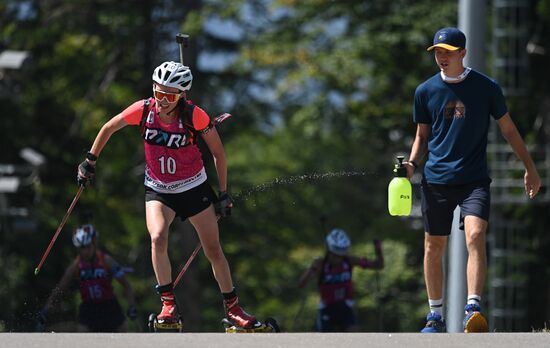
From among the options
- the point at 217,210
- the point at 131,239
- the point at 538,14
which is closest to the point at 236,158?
the point at 131,239

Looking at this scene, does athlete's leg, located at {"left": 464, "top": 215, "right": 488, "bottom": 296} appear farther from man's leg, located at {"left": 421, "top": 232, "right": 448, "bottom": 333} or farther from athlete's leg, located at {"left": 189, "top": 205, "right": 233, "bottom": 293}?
athlete's leg, located at {"left": 189, "top": 205, "right": 233, "bottom": 293}

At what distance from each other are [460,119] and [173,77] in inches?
81.6

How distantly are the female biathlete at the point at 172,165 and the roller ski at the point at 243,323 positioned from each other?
288 millimetres

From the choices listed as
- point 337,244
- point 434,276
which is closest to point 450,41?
point 434,276

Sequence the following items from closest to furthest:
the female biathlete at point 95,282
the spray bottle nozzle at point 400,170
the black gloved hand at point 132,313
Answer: the spray bottle nozzle at point 400,170 → the black gloved hand at point 132,313 → the female biathlete at point 95,282

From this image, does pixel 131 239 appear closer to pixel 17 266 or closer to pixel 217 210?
pixel 17 266

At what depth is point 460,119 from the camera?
412 inches

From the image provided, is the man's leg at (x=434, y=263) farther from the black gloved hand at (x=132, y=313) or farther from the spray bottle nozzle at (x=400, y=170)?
the black gloved hand at (x=132, y=313)

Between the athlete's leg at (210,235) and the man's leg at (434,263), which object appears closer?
the man's leg at (434,263)

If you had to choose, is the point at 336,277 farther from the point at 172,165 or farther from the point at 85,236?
the point at 172,165

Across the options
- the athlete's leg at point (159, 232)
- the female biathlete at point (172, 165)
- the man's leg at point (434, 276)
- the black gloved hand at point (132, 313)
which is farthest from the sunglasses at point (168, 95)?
the black gloved hand at point (132, 313)

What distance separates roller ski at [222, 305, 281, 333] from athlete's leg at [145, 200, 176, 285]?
0.67m

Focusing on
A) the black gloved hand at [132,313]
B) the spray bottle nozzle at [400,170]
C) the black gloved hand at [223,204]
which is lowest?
the black gloved hand at [132,313]
